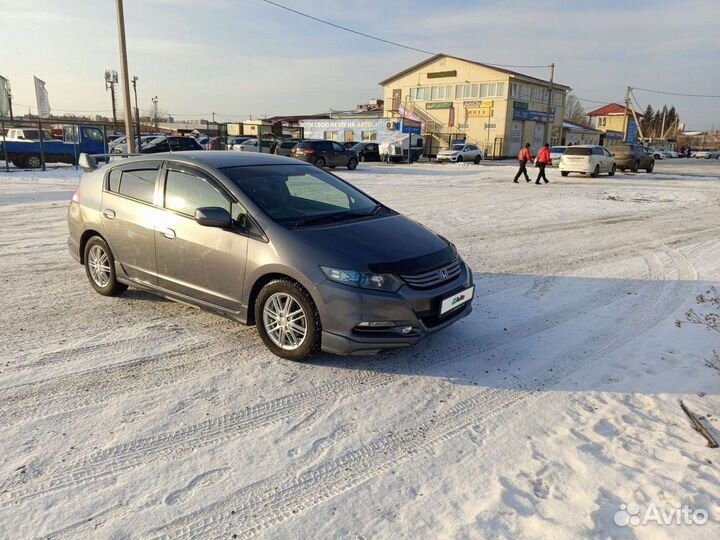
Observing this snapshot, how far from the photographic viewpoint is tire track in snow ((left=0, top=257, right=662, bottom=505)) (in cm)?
282

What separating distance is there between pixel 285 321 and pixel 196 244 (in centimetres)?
111

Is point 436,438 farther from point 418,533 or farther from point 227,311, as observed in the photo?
point 227,311

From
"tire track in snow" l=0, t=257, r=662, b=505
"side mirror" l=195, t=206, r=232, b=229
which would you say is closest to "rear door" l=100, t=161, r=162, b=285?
"side mirror" l=195, t=206, r=232, b=229

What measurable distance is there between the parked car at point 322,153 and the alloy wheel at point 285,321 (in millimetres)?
22899

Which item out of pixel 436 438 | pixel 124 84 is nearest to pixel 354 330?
pixel 436 438

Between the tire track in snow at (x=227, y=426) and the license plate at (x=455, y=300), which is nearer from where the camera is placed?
the tire track in snow at (x=227, y=426)

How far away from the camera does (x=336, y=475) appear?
294 cm

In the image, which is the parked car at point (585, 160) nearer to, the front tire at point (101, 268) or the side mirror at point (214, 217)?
the front tire at point (101, 268)

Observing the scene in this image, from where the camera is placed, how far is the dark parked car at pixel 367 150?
3632cm

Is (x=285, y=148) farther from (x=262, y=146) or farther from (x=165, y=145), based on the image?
(x=165, y=145)

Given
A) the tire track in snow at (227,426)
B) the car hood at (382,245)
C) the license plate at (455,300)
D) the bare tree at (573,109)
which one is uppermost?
the bare tree at (573,109)

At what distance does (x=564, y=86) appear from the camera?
60594mm

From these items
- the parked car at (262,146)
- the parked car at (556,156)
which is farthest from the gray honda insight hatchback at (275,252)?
the parked car at (556,156)

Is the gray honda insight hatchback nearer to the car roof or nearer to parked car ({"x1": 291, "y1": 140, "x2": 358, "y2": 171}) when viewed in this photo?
the car roof
